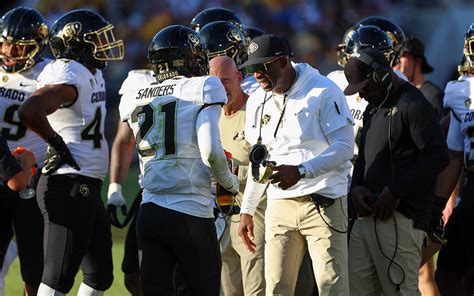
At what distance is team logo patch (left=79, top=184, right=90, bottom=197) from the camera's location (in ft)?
21.7

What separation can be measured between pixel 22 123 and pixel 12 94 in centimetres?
20

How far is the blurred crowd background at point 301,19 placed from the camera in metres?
17.4

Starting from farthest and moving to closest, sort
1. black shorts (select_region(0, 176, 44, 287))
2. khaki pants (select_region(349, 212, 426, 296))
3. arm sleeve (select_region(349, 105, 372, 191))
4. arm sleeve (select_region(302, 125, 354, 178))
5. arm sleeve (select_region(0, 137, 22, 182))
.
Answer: black shorts (select_region(0, 176, 44, 287))
arm sleeve (select_region(0, 137, 22, 182))
arm sleeve (select_region(349, 105, 372, 191))
khaki pants (select_region(349, 212, 426, 296))
arm sleeve (select_region(302, 125, 354, 178))

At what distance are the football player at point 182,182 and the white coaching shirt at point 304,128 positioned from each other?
0.64m

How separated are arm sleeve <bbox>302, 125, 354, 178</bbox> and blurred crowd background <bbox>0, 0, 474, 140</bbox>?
1061 centimetres

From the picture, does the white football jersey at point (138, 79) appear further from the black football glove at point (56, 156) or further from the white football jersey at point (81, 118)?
the black football glove at point (56, 156)

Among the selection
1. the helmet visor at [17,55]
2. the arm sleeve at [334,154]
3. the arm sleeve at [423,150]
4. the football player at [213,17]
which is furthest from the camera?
the football player at [213,17]

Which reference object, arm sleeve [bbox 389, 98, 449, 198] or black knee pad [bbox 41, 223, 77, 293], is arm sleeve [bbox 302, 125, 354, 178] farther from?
black knee pad [bbox 41, 223, 77, 293]

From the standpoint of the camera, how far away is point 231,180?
550 centimetres

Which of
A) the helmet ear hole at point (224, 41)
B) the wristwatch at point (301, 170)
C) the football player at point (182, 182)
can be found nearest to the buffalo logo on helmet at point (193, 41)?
the football player at point (182, 182)

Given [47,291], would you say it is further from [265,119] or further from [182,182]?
[265,119]

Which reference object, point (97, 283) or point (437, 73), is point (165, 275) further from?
point (437, 73)

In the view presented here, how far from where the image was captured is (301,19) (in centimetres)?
1800

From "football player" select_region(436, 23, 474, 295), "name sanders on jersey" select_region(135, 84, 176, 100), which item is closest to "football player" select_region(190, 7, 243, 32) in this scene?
"football player" select_region(436, 23, 474, 295)
